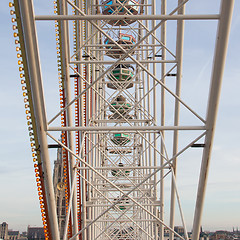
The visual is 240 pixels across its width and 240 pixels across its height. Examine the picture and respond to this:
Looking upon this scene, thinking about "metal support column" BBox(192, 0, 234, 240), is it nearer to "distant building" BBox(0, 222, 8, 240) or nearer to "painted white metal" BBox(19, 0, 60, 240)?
"painted white metal" BBox(19, 0, 60, 240)

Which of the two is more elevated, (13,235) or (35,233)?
(13,235)

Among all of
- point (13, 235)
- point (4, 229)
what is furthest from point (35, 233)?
point (13, 235)

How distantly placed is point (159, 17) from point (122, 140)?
47.5 feet

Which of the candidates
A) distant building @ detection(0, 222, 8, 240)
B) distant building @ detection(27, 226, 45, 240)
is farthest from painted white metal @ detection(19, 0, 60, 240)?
distant building @ detection(27, 226, 45, 240)

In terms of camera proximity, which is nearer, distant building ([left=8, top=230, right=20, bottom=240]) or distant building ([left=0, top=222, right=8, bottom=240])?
distant building ([left=0, top=222, right=8, bottom=240])

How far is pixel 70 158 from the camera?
8961mm

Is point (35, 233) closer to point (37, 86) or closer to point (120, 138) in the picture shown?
point (120, 138)

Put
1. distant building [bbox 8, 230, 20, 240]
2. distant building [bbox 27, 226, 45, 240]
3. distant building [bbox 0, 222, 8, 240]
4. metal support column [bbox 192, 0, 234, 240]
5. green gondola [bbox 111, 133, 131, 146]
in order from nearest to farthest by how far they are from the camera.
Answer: metal support column [bbox 192, 0, 234, 240] < green gondola [bbox 111, 133, 131, 146] < distant building [bbox 0, 222, 8, 240] < distant building [bbox 27, 226, 45, 240] < distant building [bbox 8, 230, 20, 240]

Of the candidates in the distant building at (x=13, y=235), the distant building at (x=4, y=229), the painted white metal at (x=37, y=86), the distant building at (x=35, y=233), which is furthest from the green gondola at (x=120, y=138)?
the distant building at (x=13, y=235)

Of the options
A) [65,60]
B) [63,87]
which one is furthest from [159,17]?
[63,87]

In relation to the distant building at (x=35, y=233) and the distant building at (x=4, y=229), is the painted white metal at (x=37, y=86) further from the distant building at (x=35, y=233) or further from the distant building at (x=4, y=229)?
the distant building at (x=35, y=233)

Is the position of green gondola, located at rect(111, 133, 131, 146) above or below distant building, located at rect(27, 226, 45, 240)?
below

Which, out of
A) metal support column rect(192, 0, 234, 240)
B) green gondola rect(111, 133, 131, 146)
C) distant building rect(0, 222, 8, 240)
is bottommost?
Result: metal support column rect(192, 0, 234, 240)

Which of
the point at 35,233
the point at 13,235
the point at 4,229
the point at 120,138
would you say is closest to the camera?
the point at 120,138
